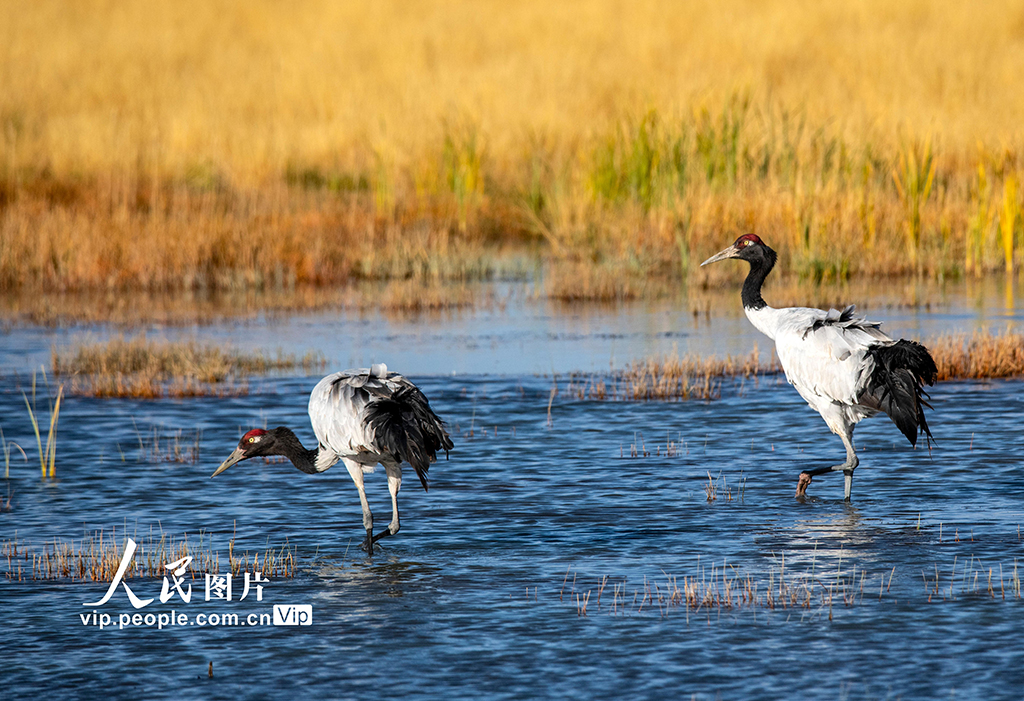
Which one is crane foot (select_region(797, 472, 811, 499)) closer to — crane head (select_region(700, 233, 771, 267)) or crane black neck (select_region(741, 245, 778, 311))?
crane black neck (select_region(741, 245, 778, 311))

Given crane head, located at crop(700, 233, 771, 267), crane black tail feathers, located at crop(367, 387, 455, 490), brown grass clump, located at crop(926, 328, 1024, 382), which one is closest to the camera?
crane black tail feathers, located at crop(367, 387, 455, 490)

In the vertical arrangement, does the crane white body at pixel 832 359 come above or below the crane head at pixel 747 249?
below

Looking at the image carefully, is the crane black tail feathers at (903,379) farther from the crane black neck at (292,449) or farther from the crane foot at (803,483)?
the crane black neck at (292,449)

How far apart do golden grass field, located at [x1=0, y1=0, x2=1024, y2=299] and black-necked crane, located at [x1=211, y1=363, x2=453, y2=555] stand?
38.5 feet

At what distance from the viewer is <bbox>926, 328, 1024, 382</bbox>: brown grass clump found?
14.5m

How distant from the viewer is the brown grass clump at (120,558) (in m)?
8.39

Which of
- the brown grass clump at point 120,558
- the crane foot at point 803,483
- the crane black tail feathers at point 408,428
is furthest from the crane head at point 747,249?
the brown grass clump at point 120,558

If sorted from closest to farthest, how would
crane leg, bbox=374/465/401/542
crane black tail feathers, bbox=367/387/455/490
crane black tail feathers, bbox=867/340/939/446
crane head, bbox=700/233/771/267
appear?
crane black tail feathers, bbox=367/387/455/490 → crane leg, bbox=374/465/401/542 → crane black tail feathers, bbox=867/340/939/446 → crane head, bbox=700/233/771/267

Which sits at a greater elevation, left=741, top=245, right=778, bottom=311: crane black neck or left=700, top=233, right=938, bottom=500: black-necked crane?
left=741, top=245, right=778, bottom=311: crane black neck

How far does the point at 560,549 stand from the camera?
8.84 metres

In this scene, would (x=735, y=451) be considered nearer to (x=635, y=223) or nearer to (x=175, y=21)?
(x=635, y=223)

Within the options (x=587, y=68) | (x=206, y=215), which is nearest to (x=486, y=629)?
(x=206, y=215)

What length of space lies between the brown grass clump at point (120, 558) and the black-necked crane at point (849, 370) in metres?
3.59

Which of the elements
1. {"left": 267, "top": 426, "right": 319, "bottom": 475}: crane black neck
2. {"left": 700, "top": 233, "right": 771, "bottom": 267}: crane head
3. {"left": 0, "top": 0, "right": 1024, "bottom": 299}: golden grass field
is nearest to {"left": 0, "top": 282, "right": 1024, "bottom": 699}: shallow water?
{"left": 267, "top": 426, "right": 319, "bottom": 475}: crane black neck
